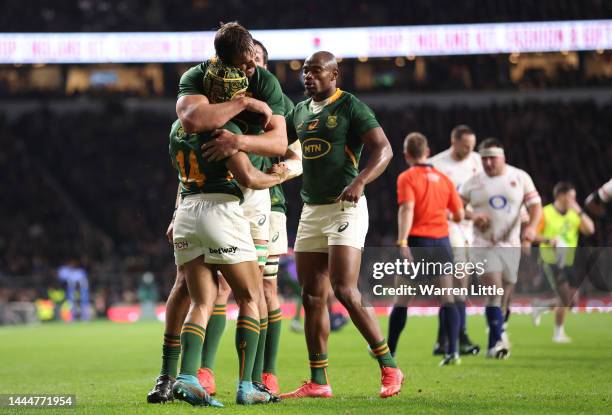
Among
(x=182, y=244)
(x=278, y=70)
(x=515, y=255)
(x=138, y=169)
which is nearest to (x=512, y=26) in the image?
(x=278, y=70)

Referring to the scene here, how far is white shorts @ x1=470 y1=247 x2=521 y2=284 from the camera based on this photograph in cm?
1109

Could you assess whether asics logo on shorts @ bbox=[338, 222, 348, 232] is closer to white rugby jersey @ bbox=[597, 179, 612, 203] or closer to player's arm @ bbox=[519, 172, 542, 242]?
white rugby jersey @ bbox=[597, 179, 612, 203]

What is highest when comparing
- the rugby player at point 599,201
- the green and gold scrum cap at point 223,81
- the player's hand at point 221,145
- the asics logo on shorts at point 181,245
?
the green and gold scrum cap at point 223,81

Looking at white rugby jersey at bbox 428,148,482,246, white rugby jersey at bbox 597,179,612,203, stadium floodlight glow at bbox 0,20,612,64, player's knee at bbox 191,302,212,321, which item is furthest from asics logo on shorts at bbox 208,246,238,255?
stadium floodlight glow at bbox 0,20,612,64

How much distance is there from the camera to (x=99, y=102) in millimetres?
38750

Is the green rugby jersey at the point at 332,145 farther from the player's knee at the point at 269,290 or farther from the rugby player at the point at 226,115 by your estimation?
the rugby player at the point at 226,115

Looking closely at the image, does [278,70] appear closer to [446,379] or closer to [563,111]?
[563,111]

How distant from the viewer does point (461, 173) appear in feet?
38.8

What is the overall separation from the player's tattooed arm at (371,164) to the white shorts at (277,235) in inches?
32.7

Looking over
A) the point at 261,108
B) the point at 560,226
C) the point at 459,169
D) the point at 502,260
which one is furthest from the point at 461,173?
the point at 261,108

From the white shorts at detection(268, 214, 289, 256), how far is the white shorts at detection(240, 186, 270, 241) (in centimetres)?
43

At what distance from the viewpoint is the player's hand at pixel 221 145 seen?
5781mm

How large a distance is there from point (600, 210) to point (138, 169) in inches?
1144

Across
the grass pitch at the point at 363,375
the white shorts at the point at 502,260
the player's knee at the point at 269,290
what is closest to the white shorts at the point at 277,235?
the player's knee at the point at 269,290
